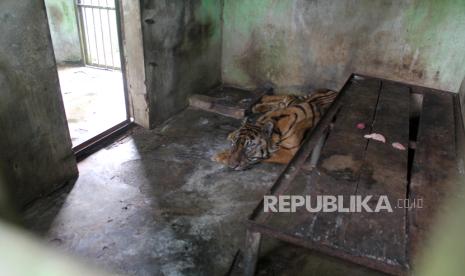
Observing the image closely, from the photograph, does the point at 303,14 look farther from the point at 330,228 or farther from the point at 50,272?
the point at 50,272

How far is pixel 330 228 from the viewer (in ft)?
5.61

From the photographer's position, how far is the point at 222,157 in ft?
12.4

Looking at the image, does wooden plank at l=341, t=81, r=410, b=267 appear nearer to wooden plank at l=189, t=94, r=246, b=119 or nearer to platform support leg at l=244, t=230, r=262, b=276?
platform support leg at l=244, t=230, r=262, b=276

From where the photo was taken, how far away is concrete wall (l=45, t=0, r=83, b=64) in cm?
629

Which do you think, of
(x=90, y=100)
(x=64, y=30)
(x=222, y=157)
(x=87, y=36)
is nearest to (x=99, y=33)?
(x=87, y=36)

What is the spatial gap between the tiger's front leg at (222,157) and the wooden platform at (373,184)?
1.06m

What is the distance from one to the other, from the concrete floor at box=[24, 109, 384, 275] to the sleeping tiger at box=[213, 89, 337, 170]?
0.14 metres

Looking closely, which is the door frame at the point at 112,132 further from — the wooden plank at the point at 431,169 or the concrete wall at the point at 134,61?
the wooden plank at the point at 431,169

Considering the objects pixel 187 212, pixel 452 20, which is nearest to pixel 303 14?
pixel 452 20

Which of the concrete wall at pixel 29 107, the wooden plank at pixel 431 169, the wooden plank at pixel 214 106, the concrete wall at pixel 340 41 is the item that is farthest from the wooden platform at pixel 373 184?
the concrete wall at pixel 29 107

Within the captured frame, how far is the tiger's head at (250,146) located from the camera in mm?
3609

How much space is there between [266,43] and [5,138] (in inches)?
146

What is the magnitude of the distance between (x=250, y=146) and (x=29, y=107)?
2112 millimetres

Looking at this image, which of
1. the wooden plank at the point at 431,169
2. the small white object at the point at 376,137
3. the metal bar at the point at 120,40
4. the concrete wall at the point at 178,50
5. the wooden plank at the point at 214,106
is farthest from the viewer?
the wooden plank at the point at 214,106
